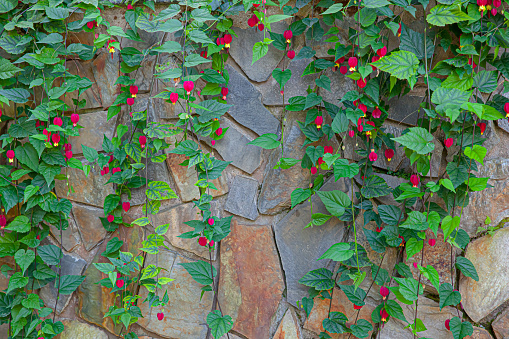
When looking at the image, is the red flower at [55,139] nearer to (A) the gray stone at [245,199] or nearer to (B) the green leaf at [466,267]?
(A) the gray stone at [245,199]

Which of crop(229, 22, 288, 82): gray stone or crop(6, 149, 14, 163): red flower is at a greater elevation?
crop(229, 22, 288, 82): gray stone

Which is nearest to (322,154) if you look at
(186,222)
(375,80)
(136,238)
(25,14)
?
(375,80)

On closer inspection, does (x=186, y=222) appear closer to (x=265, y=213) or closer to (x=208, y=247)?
(x=208, y=247)

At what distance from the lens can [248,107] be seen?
1.37 m

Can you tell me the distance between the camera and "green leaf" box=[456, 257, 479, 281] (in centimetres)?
120

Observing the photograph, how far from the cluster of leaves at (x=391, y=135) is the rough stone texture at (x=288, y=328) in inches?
3.5

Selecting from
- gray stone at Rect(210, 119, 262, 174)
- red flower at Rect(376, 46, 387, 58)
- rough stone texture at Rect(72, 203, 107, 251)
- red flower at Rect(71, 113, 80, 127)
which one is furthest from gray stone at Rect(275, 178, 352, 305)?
red flower at Rect(71, 113, 80, 127)

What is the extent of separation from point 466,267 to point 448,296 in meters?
0.12

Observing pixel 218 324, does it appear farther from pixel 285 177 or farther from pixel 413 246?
pixel 413 246

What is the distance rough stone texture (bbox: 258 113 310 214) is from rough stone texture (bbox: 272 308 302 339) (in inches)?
15.6

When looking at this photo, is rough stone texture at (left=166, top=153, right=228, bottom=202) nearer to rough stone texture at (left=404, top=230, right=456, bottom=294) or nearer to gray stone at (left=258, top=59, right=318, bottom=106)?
gray stone at (left=258, top=59, right=318, bottom=106)

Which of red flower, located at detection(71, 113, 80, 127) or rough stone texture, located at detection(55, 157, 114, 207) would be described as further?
rough stone texture, located at detection(55, 157, 114, 207)

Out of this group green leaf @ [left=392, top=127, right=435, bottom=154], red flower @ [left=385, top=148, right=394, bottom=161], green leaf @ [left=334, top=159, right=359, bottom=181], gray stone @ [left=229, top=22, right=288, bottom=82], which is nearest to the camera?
green leaf @ [left=392, top=127, right=435, bottom=154]

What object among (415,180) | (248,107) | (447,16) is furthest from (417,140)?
(248,107)
